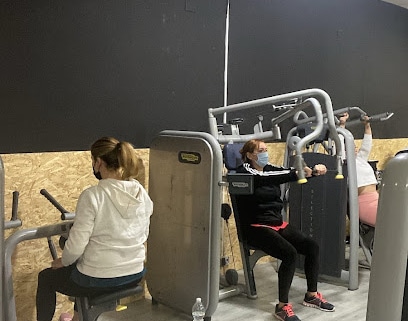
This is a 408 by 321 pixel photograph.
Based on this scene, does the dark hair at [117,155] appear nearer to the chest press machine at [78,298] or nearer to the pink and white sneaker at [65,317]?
the chest press machine at [78,298]

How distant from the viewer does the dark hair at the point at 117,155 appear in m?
2.79

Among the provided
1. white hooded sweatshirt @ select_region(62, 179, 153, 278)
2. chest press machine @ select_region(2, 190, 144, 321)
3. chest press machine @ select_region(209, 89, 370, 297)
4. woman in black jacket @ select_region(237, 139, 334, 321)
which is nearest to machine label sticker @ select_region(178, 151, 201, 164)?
chest press machine @ select_region(209, 89, 370, 297)

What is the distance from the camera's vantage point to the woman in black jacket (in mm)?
3764

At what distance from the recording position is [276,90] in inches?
198

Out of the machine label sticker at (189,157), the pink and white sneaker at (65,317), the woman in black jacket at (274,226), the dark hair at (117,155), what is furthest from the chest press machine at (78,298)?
the woman in black jacket at (274,226)

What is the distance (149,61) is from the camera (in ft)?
13.0

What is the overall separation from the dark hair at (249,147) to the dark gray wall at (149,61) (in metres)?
0.56

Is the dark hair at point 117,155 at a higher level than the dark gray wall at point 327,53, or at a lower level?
lower

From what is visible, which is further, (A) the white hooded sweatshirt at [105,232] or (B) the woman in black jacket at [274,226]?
(B) the woman in black jacket at [274,226]

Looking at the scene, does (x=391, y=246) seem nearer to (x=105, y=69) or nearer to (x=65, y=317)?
(x=65, y=317)

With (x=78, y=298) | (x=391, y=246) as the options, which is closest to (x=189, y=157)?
(x=78, y=298)

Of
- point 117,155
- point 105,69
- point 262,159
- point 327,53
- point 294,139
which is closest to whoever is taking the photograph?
point 117,155

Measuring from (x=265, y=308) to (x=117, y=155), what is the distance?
5.95 feet

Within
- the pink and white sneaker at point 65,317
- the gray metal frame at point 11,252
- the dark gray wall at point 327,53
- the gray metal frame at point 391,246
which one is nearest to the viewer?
the gray metal frame at point 391,246
